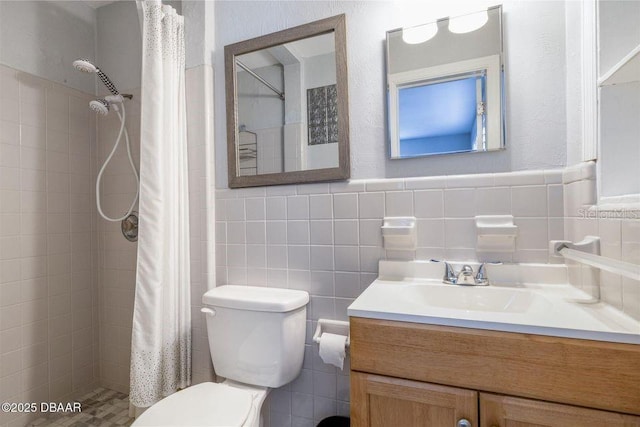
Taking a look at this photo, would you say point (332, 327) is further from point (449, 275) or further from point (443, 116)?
point (443, 116)

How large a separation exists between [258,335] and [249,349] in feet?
0.24

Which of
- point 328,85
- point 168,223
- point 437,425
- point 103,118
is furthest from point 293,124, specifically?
point 103,118

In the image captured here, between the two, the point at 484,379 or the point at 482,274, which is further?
the point at 482,274

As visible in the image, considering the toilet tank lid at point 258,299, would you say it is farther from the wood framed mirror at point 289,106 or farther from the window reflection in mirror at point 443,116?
the window reflection in mirror at point 443,116

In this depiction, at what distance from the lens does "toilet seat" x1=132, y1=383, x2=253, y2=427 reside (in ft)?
3.10

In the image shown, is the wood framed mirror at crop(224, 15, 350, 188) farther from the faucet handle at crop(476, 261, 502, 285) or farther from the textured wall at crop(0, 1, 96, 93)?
the textured wall at crop(0, 1, 96, 93)

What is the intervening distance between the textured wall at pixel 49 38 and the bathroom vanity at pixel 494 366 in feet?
7.04

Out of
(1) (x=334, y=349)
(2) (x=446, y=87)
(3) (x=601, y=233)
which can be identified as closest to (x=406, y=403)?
(1) (x=334, y=349)

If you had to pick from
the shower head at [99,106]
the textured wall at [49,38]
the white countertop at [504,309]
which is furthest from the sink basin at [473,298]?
the textured wall at [49,38]

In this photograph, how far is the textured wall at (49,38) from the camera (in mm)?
1526

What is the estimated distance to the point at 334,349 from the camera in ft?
3.66

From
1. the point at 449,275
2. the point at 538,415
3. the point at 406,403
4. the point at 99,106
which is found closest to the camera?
the point at 538,415

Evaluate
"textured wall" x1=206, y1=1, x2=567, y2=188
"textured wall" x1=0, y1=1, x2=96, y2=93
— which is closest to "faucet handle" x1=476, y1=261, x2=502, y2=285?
"textured wall" x1=206, y1=1, x2=567, y2=188

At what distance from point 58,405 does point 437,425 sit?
2.03 m
